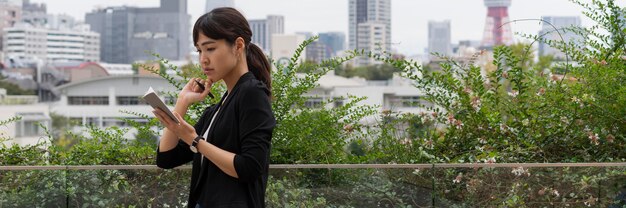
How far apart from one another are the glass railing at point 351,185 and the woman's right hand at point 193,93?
1.25 metres

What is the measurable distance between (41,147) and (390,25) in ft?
424

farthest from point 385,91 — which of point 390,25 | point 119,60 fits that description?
point 119,60

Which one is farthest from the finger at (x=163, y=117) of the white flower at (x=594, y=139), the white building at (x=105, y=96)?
the white building at (x=105, y=96)

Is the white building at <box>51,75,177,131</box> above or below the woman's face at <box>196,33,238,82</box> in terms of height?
below

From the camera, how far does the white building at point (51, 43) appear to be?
132m

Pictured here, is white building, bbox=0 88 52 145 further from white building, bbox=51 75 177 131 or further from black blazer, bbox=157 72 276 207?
black blazer, bbox=157 72 276 207

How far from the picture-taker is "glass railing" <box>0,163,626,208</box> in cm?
362

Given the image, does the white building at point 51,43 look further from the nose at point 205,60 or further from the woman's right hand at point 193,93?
the nose at point 205,60

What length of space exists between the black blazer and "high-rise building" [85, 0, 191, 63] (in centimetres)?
14235

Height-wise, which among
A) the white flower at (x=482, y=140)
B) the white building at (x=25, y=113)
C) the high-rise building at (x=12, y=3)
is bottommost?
the white building at (x=25, y=113)

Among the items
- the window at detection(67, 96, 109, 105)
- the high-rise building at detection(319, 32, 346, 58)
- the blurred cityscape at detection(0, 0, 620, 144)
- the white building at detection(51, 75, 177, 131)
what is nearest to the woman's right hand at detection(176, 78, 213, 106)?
the white building at detection(51, 75, 177, 131)

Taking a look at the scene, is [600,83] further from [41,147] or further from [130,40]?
[130,40]

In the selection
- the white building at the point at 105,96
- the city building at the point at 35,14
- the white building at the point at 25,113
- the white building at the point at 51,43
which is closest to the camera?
the white building at the point at 25,113

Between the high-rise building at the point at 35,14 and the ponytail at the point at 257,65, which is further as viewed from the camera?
the high-rise building at the point at 35,14
